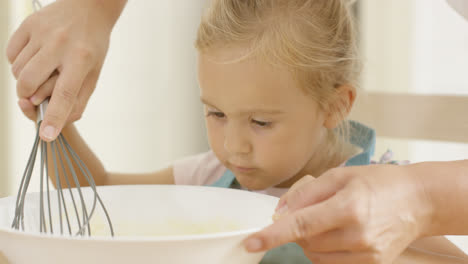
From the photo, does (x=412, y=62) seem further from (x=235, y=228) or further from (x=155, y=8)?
(x=235, y=228)

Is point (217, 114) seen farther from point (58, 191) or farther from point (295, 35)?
point (58, 191)

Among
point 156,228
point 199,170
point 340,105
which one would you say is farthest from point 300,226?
point 199,170

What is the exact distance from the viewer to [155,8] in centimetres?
213

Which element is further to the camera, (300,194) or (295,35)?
(295,35)

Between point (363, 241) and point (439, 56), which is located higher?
point (439, 56)

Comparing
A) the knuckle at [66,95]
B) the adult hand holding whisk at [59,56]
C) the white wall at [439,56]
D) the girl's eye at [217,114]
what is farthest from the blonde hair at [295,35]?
the white wall at [439,56]

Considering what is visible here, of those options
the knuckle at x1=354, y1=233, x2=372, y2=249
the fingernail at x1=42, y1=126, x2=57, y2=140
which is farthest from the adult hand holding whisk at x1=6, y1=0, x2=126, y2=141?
the knuckle at x1=354, y1=233, x2=372, y2=249

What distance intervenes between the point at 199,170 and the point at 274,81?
44cm

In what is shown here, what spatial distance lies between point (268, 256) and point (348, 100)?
1.10ft

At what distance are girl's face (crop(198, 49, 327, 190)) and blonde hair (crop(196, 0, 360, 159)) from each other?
0.02 metres

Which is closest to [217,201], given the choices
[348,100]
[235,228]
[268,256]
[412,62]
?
[235,228]

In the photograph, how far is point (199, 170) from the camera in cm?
126

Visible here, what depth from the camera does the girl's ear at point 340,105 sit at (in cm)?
98

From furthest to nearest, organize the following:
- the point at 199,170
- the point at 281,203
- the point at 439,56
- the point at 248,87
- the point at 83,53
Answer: the point at 439,56 → the point at 199,170 → the point at 248,87 → the point at 83,53 → the point at 281,203
